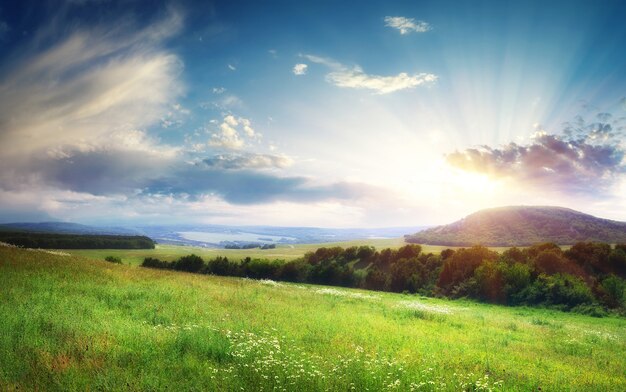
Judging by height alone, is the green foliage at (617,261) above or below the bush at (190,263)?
above

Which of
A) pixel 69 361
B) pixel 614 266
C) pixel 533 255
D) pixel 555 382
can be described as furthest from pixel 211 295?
pixel 614 266

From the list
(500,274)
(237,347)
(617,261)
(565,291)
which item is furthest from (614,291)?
(237,347)

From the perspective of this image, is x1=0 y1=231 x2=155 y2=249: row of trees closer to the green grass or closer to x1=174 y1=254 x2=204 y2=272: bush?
x1=174 y1=254 x2=204 y2=272: bush

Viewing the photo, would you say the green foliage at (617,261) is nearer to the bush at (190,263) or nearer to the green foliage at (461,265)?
the green foliage at (461,265)

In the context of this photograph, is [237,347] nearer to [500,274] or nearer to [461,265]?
[500,274]

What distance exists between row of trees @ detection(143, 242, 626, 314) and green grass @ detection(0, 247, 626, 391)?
77.5 feet

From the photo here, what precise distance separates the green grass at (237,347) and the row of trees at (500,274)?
930 inches

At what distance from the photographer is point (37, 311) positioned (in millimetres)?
12406

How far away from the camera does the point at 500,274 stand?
48250mm

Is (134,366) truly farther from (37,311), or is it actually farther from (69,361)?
(37,311)

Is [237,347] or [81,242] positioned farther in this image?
[81,242]

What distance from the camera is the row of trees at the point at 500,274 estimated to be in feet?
137

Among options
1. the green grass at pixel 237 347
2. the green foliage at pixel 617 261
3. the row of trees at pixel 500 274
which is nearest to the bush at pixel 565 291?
the row of trees at pixel 500 274

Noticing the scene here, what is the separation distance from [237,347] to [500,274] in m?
45.8
